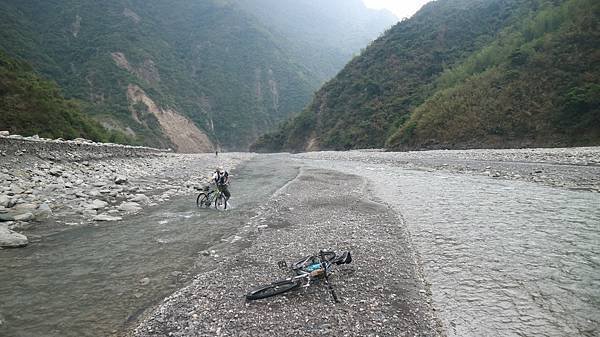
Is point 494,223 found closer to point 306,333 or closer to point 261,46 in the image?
point 306,333

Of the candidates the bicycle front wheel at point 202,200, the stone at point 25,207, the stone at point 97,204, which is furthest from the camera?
the bicycle front wheel at point 202,200

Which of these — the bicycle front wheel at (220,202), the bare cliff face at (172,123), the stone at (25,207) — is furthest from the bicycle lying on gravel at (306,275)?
the bare cliff face at (172,123)

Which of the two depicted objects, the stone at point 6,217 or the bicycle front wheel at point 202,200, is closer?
the stone at point 6,217

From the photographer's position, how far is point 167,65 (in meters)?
136

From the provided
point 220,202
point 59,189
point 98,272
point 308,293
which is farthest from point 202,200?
point 308,293

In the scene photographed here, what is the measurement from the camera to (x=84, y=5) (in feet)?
419

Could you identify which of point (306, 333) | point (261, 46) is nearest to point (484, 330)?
point (306, 333)

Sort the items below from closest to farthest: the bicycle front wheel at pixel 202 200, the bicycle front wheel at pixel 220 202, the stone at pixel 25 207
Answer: the stone at pixel 25 207, the bicycle front wheel at pixel 220 202, the bicycle front wheel at pixel 202 200

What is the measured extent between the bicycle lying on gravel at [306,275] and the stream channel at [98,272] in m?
2.07

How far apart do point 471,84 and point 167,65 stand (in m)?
127

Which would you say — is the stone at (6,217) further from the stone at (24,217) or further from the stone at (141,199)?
the stone at (141,199)

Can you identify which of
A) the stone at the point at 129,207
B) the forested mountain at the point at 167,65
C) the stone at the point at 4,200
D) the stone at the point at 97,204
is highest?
the forested mountain at the point at 167,65

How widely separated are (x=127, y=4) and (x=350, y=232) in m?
182

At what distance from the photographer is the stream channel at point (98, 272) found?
5.42 metres
